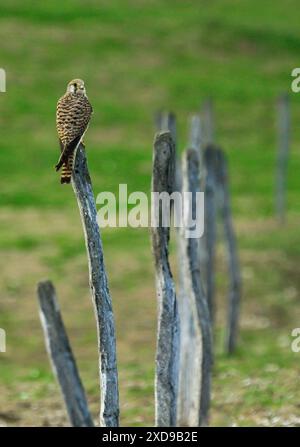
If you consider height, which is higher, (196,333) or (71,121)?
(71,121)

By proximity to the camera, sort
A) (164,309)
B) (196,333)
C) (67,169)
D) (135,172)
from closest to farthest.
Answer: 1. (67,169)
2. (164,309)
3. (196,333)
4. (135,172)

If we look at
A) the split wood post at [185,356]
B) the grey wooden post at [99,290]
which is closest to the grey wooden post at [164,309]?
the grey wooden post at [99,290]

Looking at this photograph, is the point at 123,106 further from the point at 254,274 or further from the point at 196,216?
the point at 196,216

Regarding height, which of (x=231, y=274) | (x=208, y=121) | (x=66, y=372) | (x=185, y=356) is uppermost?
(x=208, y=121)

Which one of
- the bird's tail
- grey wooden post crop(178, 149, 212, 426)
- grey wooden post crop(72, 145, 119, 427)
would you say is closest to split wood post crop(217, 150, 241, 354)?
grey wooden post crop(178, 149, 212, 426)

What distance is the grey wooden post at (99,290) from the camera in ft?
28.6

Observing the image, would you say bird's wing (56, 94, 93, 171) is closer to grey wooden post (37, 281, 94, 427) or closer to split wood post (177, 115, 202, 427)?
grey wooden post (37, 281, 94, 427)

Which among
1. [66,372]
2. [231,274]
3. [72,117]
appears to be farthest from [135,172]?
[72,117]

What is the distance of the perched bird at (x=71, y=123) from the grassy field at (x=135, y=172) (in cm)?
421

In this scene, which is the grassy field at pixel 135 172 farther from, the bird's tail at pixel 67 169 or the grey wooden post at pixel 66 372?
the bird's tail at pixel 67 169

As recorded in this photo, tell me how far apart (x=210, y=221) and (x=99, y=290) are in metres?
7.06

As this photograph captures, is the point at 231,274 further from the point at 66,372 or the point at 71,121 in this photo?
the point at 71,121

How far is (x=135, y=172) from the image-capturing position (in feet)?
93.7

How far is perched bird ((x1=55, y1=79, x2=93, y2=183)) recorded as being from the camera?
332 inches
